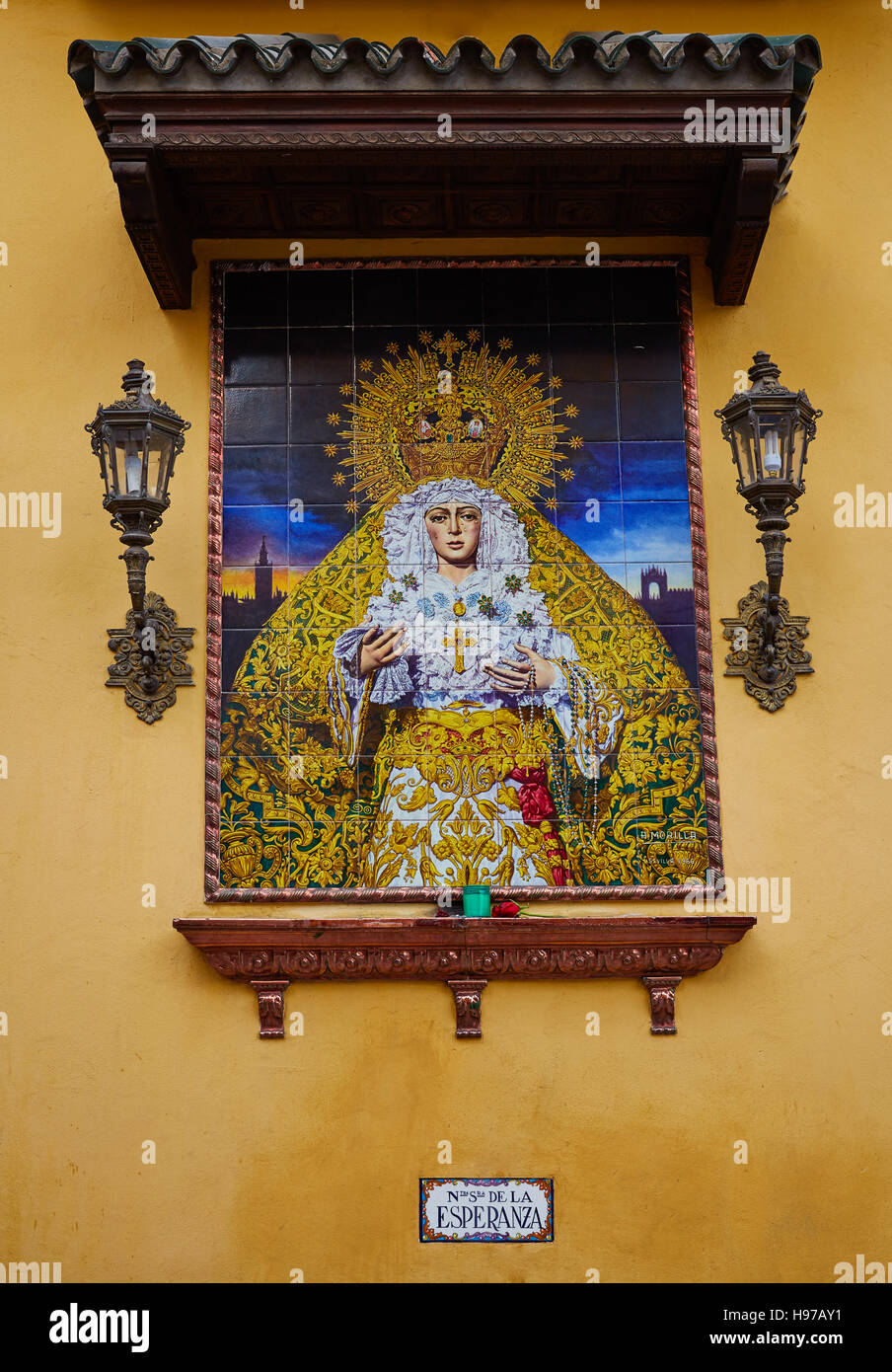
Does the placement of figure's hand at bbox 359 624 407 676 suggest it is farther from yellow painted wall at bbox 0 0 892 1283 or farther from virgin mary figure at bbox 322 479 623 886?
yellow painted wall at bbox 0 0 892 1283

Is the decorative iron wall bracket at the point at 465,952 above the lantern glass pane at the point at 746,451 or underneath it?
underneath

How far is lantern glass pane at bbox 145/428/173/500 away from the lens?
447 centimetres

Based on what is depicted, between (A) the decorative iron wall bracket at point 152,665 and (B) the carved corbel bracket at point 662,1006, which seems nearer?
(B) the carved corbel bracket at point 662,1006

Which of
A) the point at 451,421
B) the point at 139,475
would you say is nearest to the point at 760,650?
the point at 451,421

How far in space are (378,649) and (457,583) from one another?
1.24 ft

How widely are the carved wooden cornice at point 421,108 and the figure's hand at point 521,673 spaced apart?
1656mm

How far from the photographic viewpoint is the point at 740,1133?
4531mm

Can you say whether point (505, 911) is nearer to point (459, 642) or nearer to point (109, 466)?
point (459, 642)

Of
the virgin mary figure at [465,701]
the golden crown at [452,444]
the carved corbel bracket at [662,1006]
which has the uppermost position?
the golden crown at [452,444]

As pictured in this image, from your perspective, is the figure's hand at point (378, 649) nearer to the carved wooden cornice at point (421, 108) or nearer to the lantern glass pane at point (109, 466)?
the lantern glass pane at point (109, 466)

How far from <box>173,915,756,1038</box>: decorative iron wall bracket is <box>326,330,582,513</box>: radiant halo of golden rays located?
1.55 meters

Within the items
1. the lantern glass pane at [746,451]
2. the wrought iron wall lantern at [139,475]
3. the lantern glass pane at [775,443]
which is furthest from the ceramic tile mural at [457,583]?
the lantern glass pane at [775,443]

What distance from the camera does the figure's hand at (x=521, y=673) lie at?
4.83m

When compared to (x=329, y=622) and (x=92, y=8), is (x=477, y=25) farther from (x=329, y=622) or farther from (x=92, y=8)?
(x=329, y=622)
